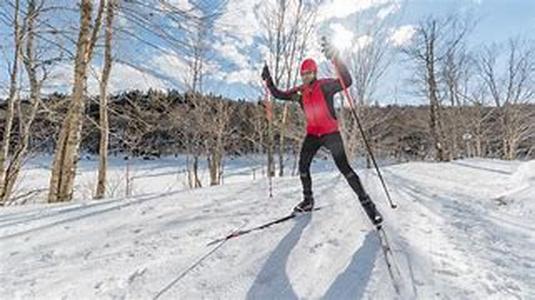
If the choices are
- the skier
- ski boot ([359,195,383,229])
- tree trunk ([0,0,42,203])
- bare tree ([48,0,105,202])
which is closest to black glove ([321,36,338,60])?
the skier

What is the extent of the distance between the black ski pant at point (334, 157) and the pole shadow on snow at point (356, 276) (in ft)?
2.86

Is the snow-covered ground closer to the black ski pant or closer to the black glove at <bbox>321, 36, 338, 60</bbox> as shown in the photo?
the black ski pant

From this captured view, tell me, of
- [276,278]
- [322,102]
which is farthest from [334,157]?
[276,278]

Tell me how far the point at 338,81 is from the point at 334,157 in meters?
0.88

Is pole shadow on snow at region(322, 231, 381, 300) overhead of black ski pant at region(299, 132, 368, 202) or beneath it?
beneath

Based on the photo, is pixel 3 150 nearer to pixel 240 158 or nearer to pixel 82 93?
pixel 82 93

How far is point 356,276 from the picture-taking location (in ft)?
10.8

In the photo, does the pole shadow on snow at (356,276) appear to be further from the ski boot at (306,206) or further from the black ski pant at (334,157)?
the ski boot at (306,206)

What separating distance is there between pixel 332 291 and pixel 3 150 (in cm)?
1237

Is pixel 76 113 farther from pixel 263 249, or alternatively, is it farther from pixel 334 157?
pixel 263 249

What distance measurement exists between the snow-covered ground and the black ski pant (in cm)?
38

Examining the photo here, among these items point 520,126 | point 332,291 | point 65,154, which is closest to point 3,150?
point 65,154

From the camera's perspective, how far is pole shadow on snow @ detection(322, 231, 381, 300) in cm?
303

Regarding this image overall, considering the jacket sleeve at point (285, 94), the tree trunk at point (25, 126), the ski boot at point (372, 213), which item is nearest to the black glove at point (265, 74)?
the jacket sleeve at point (285, 94)
